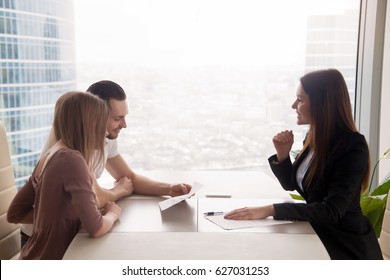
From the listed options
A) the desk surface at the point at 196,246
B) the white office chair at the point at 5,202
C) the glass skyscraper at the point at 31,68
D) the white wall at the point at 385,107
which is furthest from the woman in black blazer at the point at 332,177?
the glass skyscraper at the point at 31,68

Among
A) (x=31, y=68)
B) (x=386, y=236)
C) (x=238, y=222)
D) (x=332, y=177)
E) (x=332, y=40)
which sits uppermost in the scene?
(x=332, y=40)

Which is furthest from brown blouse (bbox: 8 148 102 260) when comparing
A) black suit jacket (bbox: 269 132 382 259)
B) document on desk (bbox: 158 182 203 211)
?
black suit jacket (bbox: 269 132 382 259)

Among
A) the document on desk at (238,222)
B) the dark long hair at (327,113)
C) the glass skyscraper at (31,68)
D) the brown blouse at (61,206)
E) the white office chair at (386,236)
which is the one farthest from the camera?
the glass skyscraper at (31,68)

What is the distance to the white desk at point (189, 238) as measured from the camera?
141 centimetres

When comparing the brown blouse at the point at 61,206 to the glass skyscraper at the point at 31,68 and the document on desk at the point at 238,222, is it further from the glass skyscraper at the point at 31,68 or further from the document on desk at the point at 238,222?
the glass skyscraper at the point at 31,68

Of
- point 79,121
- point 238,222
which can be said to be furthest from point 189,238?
point 79,121

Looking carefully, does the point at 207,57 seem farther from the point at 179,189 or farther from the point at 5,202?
the point at 5,202

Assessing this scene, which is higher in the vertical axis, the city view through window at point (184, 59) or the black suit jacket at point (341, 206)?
the city view through window at point (184, 59)

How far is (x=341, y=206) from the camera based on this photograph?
1.72 meters

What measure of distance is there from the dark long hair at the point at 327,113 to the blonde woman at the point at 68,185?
804 mm

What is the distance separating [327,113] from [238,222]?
1.81 ft

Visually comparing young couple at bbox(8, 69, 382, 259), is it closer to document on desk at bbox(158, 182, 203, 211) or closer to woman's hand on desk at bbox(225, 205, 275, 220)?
woman's hand on desk at bbox(225, 205, 275, 220)

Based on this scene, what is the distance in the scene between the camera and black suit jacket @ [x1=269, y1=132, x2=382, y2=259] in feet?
5.65

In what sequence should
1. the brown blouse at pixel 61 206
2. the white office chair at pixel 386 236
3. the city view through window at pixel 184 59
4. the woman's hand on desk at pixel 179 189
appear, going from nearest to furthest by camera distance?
the brown blouse at pixel 61 206
the white office chair at pixel 386 236
the woman's hand on desk at pixel 179 189
the city view through window at pixel 184 59
